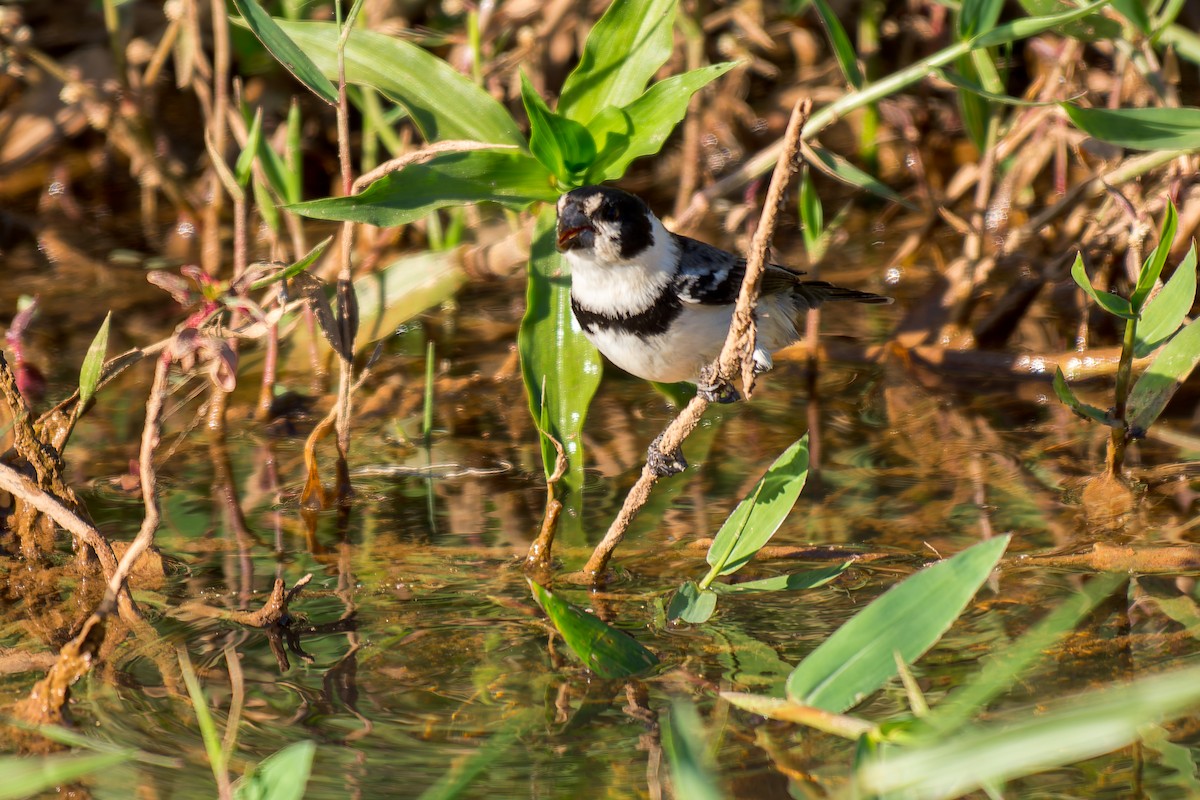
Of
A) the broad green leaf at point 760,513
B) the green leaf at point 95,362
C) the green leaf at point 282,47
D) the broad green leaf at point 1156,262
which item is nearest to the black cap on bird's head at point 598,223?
the green leaf at point 282,47

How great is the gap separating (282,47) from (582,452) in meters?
1.32

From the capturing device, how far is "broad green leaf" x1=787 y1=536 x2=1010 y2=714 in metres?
2.21

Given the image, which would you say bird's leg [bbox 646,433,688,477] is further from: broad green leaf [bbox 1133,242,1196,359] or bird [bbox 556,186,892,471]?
broad green leaf [bbox 1133,242,1196,359]

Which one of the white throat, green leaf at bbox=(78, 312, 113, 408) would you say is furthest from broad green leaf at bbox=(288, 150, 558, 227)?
green leaf at bbox=(78, 312, 113, 408)

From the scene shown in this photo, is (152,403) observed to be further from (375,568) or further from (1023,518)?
→ (1023,518)

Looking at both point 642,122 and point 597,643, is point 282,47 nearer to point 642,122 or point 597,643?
point 642,122

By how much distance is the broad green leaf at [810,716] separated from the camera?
2.15 m

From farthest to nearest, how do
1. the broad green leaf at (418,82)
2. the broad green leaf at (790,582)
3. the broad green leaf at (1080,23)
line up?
the broad green leaf at (1080,23), the broad green leaf at (418,82), the broad green leaf at (790,582)

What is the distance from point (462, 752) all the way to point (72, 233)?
4.57m

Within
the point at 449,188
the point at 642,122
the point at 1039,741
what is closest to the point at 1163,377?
the point at 642,122

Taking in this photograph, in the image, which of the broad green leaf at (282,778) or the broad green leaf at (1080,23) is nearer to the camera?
the broad green leaf at (282,778)

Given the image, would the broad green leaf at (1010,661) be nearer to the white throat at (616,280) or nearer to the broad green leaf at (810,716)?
the broad green leaf at (810,716)

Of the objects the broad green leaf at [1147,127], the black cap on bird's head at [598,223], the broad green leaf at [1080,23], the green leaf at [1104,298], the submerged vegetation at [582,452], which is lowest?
the submerged vegetation at [582,452]

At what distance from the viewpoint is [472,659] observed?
3.12 metres
